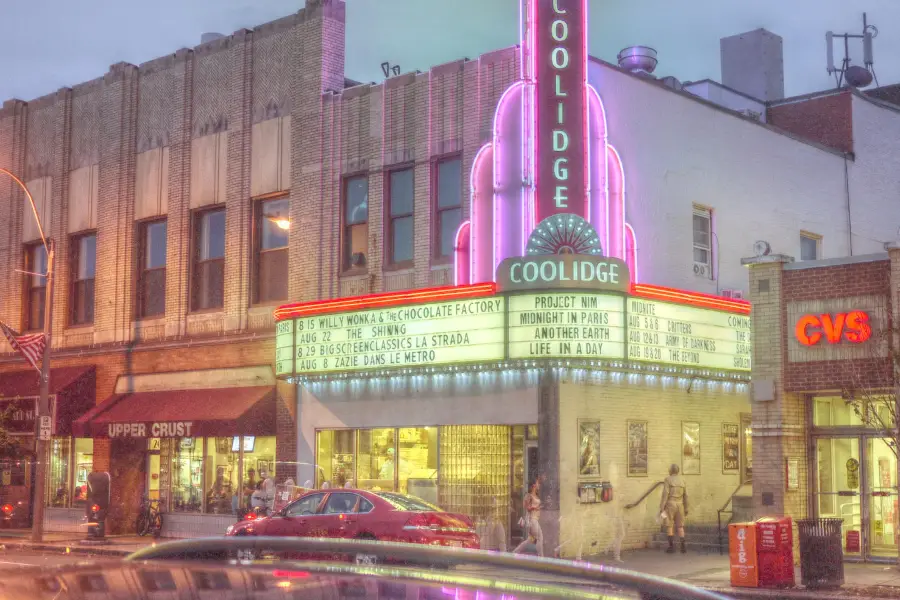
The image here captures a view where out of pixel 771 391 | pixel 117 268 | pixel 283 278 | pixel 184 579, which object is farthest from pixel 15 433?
pixel 184 579

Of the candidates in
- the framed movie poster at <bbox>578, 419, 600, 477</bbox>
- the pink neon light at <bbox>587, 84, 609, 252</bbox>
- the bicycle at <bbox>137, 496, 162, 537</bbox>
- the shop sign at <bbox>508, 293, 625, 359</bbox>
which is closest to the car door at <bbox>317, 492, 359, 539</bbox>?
the shop sign at <bbox>508, 293, 625, 359</bbox>

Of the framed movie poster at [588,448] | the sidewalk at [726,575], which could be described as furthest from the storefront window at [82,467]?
the sidewalk at [726,575]

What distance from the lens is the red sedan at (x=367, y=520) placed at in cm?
1948

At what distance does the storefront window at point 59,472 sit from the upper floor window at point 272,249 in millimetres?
8475

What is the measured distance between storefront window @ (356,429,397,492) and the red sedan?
18.7ft

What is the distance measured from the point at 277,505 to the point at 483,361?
6.66m

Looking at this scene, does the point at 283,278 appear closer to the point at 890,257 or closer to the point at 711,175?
the point at 711,175

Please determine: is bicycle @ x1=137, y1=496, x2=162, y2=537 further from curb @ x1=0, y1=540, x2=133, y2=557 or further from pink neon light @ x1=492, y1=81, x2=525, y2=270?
pink neon light @ x1=492, y1=81, x2=525, y2=270

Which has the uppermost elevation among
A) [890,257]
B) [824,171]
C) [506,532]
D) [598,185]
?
[824,171]

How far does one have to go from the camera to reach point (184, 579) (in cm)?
277

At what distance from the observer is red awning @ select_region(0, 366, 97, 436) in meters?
32.3

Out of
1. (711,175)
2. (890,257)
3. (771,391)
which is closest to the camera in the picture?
(890,257)

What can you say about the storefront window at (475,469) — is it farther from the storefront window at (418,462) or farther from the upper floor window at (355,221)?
the upper floor window at (355,221)

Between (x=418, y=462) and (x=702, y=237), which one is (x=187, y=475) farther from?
(x=702, y=237)
